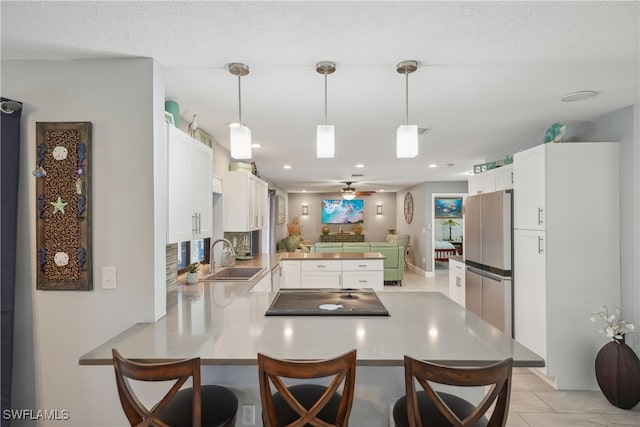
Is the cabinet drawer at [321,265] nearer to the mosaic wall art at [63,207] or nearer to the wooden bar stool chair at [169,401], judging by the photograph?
the mosaic wall art at [63,207]

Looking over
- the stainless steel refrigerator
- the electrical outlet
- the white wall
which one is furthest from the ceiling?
the electrical outlet

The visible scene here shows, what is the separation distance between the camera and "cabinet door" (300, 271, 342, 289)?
4598 millimetres

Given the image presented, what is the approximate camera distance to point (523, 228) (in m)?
3.15

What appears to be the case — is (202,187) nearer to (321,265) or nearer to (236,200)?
(236,200)

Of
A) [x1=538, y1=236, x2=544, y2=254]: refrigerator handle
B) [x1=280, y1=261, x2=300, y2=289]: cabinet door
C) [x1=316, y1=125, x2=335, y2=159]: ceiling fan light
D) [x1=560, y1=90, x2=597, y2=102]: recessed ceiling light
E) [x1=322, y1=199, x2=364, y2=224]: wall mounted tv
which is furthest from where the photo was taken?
[x1=322, y1=199, x2=364, y2=224]: wall mounted tv

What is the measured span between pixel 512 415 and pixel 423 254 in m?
5.89

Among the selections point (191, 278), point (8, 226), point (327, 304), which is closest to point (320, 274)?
point (191, 278)

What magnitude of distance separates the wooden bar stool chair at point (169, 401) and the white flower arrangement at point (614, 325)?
288 centimetres

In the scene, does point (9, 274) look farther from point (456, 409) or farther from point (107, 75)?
point (456, 409)

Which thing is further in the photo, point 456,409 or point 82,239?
point 82,239

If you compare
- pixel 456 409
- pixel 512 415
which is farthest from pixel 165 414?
pixel 512 415

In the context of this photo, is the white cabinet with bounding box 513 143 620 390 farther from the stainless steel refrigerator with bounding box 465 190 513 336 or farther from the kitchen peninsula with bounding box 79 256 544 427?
the kitchen peninsula with bounding box 79 256 544 427

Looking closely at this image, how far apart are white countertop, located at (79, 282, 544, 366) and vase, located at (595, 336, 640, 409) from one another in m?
1.57

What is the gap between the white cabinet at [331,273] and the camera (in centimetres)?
459
